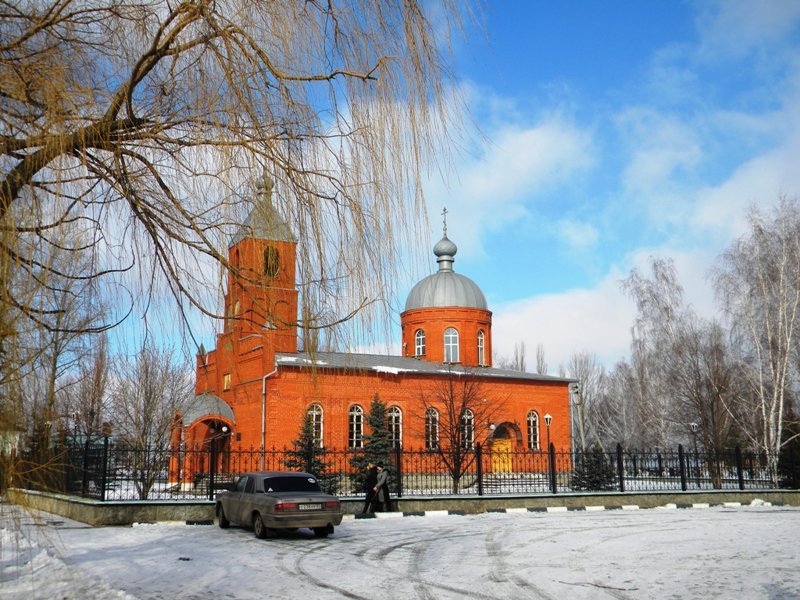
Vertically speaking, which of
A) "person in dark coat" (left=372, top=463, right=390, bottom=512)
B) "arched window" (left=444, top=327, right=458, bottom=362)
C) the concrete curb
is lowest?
the concrete curb

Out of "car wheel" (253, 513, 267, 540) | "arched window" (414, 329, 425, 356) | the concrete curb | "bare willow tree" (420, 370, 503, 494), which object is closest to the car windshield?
"car wheel" (253, 513, 267, 540)

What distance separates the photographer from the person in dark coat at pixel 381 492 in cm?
1764

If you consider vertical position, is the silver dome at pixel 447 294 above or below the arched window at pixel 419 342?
above

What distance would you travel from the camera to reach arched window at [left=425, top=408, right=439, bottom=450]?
3441cm

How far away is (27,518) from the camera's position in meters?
3.28

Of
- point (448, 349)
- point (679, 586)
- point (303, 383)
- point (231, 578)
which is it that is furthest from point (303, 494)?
point (448, 349)

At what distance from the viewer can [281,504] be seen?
13.4 meters

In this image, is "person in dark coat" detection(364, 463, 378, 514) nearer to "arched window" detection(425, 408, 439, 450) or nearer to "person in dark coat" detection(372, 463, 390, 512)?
"person in dark coat" detection(372, 463, 390, 512)

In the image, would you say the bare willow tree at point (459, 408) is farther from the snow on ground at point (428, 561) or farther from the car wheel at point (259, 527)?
the car wheel at point (259, 527)

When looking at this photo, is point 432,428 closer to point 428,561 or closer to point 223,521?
point 223,521

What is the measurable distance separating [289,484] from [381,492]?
4156 millimetres

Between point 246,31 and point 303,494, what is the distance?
11.3 meters

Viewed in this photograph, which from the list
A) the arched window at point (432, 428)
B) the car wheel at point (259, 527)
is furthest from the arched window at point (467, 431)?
the car wheel at point (259, 527)

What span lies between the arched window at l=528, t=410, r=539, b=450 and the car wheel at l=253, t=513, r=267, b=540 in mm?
28369
